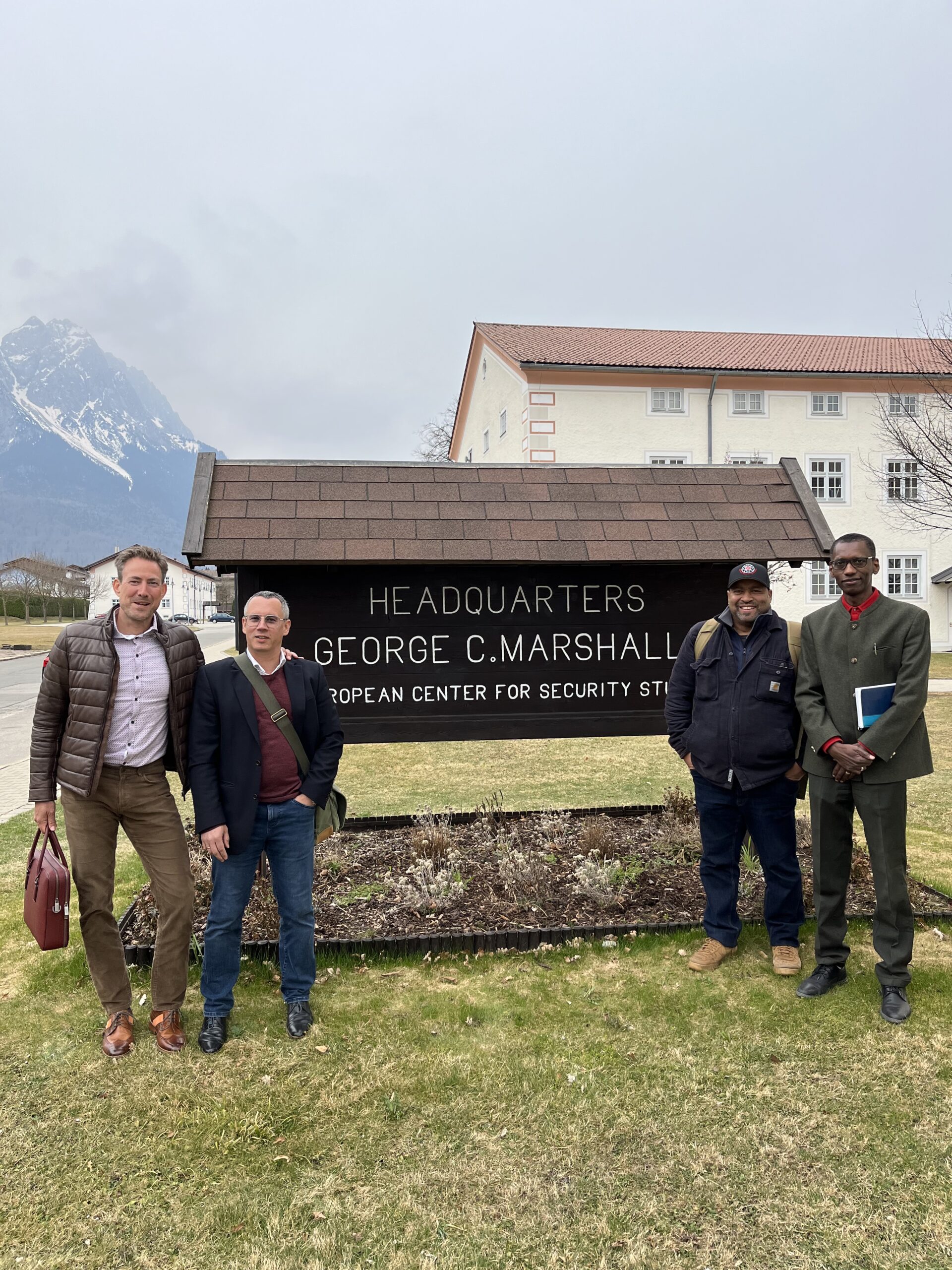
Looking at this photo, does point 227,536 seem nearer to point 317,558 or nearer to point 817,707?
point 317,558

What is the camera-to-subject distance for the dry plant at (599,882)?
16.6 ft

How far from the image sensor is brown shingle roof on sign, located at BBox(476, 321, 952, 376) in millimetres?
26453

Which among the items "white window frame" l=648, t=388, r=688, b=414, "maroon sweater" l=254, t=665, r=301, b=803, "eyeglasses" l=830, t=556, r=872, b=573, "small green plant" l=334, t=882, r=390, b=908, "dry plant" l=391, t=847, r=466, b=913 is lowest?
"small green plant" l=334, t=882, r=390, b=908

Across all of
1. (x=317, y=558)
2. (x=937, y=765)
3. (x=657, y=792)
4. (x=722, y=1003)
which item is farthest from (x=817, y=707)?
(x=937, y=765)

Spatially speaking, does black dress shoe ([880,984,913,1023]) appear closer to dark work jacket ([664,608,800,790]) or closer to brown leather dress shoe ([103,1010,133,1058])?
dark work jacket ([664,608,800,790])

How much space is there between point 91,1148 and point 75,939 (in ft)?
7.41

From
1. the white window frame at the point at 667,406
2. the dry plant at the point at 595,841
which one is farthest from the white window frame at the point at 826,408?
the dry plant at the point at 595,841

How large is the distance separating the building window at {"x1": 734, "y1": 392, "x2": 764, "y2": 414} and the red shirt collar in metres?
25.4

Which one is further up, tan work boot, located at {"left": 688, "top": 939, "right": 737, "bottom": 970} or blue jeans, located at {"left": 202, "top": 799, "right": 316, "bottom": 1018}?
blue jeans, located at {"left": 202, "top": 799, "right": 316, "bottom": 1018}

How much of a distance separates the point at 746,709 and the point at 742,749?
0.20 metres

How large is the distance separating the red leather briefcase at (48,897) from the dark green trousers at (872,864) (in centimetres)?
346

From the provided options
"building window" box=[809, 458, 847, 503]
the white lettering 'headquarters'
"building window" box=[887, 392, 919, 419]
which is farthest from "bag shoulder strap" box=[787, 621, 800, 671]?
"building window" box=[809, 458, 847, 503]

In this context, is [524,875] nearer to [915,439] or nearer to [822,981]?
[822,981]

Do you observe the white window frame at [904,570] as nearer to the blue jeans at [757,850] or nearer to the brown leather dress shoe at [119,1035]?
the blue jeans at [757,850]
